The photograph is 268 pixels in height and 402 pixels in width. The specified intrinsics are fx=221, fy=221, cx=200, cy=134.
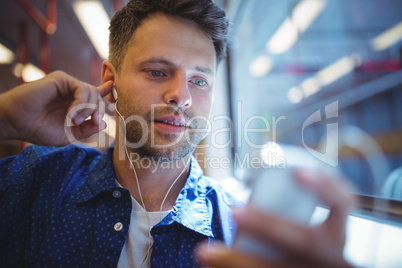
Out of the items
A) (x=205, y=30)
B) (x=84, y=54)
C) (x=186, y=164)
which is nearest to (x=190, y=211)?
(x=186, y=164)

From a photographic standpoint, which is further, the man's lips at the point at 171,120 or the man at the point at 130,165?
the man's lips at the point at 171,120

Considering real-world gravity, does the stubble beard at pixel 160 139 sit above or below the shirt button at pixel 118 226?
above

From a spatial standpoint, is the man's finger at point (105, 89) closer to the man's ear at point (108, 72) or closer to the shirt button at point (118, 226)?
the man's ear at point (108, 72)

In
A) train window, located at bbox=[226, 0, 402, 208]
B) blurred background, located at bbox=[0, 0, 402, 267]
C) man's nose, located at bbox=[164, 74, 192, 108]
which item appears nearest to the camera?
man's nose, located at bbox=[164, 74, 192, 108]

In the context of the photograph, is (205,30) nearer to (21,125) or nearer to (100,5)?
(21,125)

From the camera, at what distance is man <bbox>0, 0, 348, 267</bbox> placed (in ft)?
2.61

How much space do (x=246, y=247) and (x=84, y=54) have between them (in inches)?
137

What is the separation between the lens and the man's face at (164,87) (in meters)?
0.91

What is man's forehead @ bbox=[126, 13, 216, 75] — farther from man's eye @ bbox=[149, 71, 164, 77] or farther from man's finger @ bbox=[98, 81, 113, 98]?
man's finger @ bbox=[98, 81, 113, 98]

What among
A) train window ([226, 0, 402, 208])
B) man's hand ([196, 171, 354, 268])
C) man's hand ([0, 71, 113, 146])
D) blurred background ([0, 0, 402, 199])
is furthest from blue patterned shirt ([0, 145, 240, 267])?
train window ([226, 0, 402, 208])

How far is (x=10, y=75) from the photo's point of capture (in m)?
2.08

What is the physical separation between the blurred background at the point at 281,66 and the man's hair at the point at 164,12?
0.31 metres

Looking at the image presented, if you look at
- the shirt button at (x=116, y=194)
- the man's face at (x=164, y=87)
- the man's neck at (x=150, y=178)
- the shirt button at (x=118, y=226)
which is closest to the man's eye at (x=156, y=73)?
the man's face at (x=164, y=87)

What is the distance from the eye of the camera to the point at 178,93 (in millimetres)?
882
